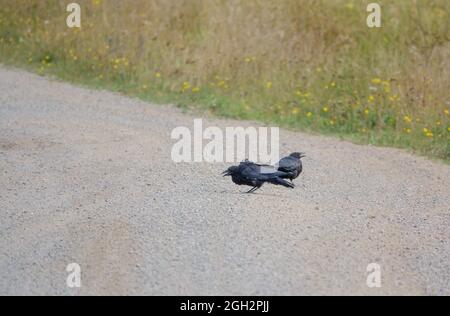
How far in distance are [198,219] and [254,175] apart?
80 centimetres

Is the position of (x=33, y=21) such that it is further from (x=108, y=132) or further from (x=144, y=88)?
(x=108, y=132)

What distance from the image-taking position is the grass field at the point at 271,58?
1197 cm

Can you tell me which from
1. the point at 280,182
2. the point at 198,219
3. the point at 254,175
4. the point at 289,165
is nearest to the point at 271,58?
the point at 289,165

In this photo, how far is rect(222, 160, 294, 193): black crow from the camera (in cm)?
782

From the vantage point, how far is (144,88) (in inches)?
531

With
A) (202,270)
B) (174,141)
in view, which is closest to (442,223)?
(202,270)

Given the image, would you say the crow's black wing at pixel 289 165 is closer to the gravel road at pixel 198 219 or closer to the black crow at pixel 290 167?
the black crow at pixel 290 167

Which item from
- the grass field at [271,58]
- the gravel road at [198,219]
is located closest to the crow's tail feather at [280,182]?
the gravel road at [198,219]

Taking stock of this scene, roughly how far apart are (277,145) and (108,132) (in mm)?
2065

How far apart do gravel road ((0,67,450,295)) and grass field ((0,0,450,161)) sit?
1.09m

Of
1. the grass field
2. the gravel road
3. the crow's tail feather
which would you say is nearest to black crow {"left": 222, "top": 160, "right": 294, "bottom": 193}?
the crow's tail feather

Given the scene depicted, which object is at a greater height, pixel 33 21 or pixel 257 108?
pixel 33 21

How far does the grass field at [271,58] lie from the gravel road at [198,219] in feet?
3.56

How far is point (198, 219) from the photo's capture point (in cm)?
729
